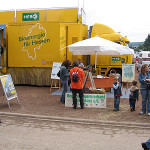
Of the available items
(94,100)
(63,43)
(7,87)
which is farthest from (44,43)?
(94,100)

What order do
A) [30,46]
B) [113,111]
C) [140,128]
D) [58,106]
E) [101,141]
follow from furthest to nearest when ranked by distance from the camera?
1. [30,46]
2. [58,106]
3. [113,111]
4. [140,128]
5. [101,141]

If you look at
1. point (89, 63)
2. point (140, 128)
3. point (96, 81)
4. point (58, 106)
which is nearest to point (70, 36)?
point (89, 63)

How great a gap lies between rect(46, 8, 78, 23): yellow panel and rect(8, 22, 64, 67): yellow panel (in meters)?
1.35

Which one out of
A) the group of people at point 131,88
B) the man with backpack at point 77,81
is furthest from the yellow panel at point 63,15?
the man with backpack at point 77,81

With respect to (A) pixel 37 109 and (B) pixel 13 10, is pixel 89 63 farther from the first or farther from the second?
(A) pixel 37 109

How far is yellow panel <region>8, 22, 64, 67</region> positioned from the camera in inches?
480

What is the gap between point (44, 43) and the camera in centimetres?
1234

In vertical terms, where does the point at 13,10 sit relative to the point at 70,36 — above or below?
above

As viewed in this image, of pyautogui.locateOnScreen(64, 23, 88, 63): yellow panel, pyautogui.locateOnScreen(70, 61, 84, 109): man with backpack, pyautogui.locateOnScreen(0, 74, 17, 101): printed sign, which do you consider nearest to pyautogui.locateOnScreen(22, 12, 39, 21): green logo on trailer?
pyautogui.locateOnScreen(64, 23, 88, 63): yellow panel

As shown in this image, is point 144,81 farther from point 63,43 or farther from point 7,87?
point 63,43

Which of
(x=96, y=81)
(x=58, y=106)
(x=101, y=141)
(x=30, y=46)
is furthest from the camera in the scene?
(x=30, y=46)

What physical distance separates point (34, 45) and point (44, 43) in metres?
0.57

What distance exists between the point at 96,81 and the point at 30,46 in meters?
4.70

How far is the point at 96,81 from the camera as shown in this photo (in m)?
9.70
